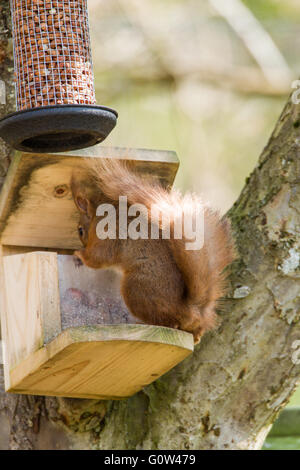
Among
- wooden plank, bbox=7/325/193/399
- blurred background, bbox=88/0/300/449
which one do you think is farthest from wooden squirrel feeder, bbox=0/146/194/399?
blurred background, bbox=88/0/300/449

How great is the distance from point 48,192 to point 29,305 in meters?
0.37

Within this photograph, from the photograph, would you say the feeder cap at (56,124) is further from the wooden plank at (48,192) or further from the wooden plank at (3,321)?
the wooden plank at (3,321)

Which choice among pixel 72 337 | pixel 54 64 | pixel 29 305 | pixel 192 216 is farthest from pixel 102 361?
pixel 54 64

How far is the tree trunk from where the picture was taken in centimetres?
254

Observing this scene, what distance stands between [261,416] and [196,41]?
2916 mm

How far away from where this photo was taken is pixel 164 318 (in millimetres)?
2457

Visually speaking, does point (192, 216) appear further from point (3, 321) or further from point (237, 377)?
point (3, 321)

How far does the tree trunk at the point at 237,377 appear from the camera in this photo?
8.32ft

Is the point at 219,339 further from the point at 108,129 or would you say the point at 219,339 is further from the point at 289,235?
the point at 108,129

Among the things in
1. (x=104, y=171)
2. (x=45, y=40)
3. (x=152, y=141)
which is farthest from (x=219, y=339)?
(x=152, y=141)

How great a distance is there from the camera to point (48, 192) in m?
2.56

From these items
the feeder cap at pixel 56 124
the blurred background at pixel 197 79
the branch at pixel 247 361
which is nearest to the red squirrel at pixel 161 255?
the branch at pixel 247 361

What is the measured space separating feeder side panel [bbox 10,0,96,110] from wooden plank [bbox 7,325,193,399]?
700 mm

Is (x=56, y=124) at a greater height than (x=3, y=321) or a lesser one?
greater
